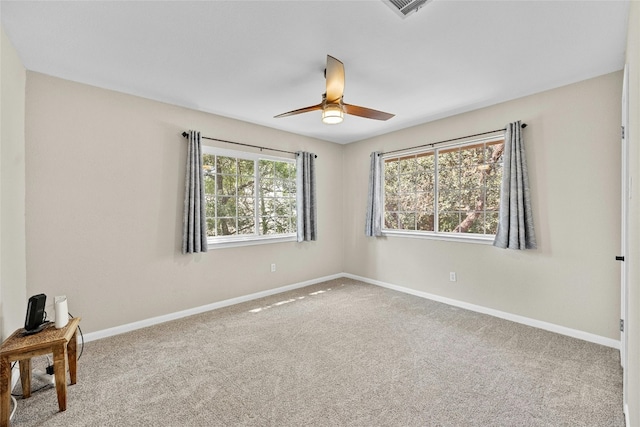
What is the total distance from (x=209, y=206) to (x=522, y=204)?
3.68 metres

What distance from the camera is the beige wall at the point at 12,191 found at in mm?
2045

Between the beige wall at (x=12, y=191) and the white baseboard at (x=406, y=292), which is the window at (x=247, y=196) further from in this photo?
the beige wall at (x=12, y=191)

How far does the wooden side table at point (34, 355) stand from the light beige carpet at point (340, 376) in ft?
0.41

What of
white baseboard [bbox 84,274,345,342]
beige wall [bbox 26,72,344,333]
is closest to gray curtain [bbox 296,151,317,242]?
white baseboard [bbox 84,274,345,342]

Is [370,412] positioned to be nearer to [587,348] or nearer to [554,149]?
[587,348]

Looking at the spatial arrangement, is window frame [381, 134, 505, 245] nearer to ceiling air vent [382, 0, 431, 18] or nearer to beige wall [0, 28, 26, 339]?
ceiling air vent [382, 0, 431, 18]

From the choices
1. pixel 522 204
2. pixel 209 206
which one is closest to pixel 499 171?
pixel 522 204

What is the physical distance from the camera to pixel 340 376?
2.25 metres

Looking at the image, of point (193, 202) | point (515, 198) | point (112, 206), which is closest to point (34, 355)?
point (112, 206)

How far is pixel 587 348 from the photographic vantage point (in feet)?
8.73

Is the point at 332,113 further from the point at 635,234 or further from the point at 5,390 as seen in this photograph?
the point at 5,390

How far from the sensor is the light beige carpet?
1.82m

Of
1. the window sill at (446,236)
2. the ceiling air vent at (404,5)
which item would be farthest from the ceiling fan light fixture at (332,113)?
the window sill at (446,236)

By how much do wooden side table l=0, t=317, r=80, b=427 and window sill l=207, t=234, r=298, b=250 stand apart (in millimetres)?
1772
